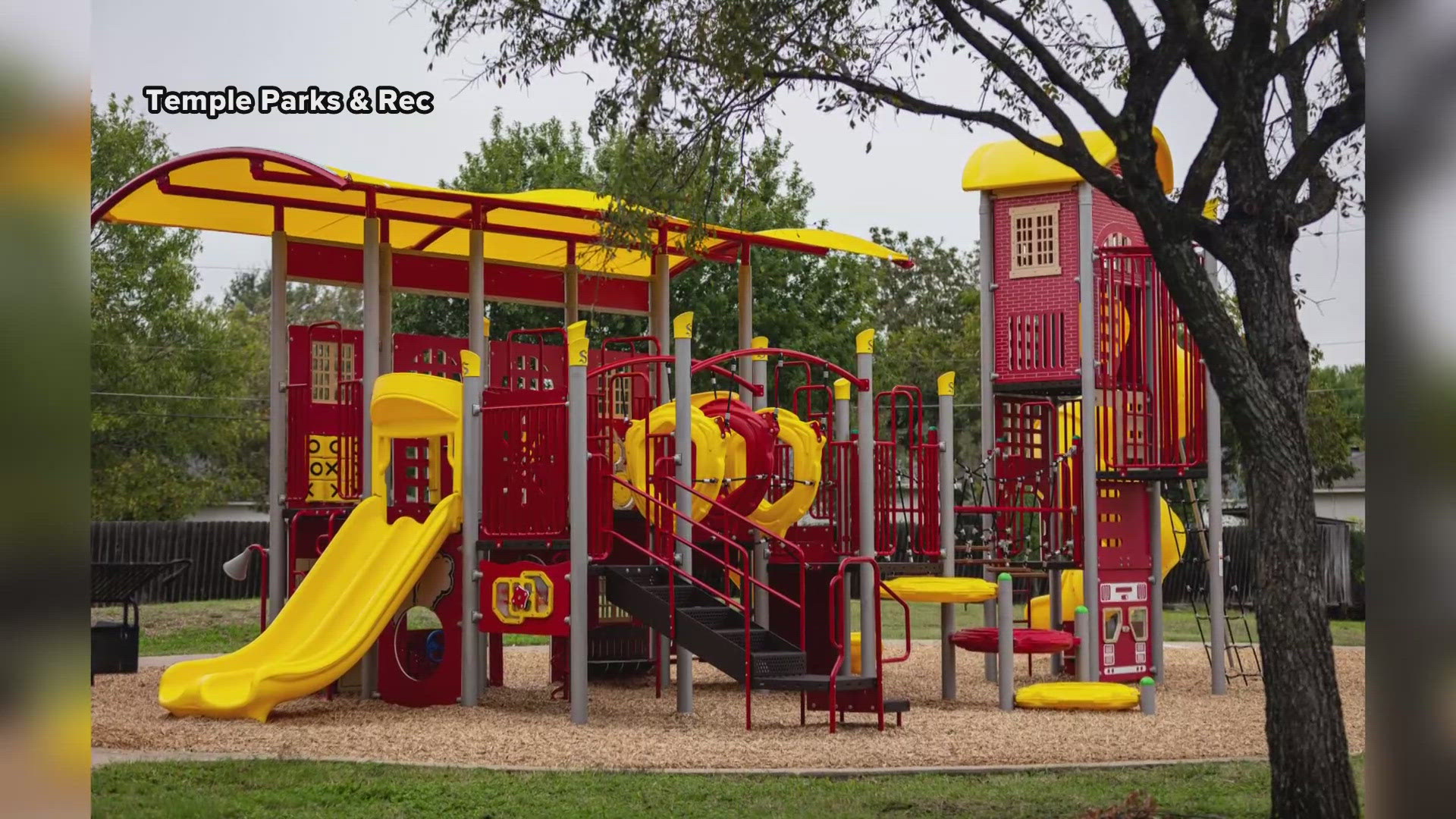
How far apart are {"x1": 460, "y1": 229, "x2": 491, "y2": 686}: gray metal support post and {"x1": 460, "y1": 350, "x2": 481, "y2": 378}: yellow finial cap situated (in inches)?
6.6

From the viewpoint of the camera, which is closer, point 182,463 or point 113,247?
point 113,247

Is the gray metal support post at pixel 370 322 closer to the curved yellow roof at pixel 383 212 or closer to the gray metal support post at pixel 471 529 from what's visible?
the curved yellow roof at pixel 383 212

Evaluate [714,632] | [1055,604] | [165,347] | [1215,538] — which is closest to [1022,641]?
[1055,604]

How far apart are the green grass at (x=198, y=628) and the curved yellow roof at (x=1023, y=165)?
8157mm

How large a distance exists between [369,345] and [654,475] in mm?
3035

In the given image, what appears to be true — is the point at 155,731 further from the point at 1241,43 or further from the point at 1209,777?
the point at 1241,43

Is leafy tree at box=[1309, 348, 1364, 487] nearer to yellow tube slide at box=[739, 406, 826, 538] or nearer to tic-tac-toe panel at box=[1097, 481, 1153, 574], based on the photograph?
tic-tac-toe panel at box=[1097, 481, 1153, 574]

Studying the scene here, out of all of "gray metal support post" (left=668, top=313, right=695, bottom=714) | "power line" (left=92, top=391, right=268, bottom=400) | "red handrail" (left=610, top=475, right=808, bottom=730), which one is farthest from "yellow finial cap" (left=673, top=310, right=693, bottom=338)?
"power line" (left=92, top=391, right=268, bottom=400)

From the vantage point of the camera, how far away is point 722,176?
476 inches

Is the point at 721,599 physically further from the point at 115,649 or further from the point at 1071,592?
the point at 115,649

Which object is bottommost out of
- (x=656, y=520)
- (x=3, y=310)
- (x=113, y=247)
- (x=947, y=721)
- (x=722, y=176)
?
(x=947, y=721)

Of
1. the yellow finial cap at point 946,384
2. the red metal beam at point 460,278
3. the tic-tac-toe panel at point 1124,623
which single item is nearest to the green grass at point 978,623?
the tic-tac-toe panel at point 1124,623

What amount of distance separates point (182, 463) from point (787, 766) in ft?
123

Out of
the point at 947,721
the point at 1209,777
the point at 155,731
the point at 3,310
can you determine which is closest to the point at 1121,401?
the point at 947,721
